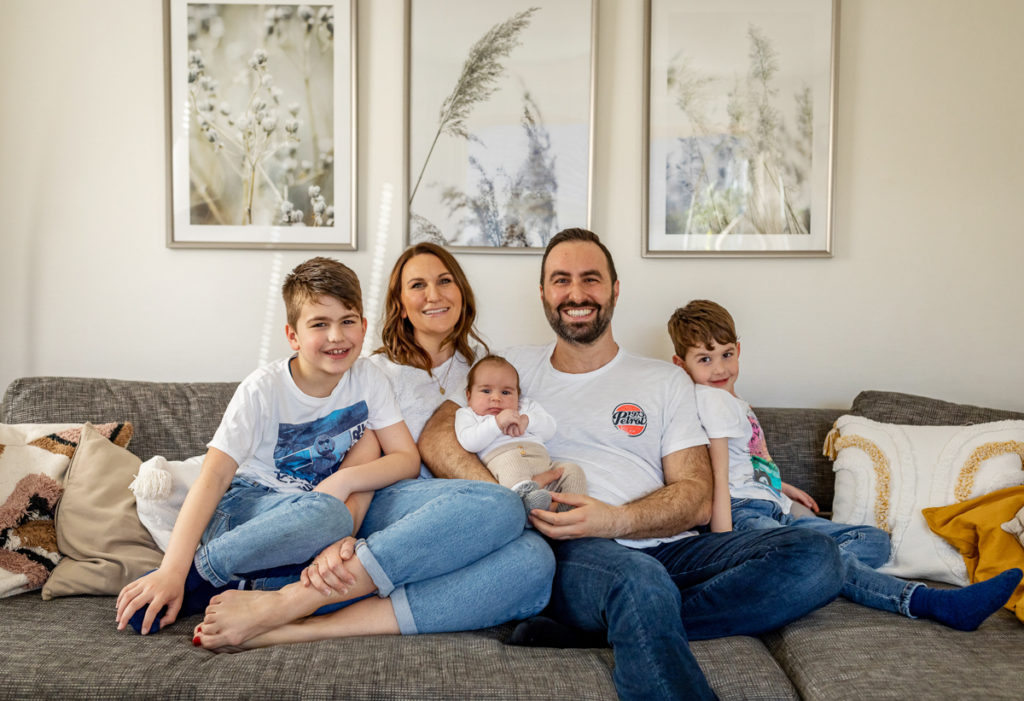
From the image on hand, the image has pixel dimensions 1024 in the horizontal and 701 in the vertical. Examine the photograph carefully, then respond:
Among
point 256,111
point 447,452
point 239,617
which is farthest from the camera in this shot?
point 256,111

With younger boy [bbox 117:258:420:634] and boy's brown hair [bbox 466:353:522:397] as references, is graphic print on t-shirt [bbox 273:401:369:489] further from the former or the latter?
boy's brown hair [bbox 466:353:522:397]

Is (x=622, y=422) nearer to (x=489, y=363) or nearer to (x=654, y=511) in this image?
(x=654, y=511)

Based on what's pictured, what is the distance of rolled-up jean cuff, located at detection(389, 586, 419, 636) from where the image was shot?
63.1 inches

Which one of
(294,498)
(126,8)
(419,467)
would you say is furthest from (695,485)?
(126,8)

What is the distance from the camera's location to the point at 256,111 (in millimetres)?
2586

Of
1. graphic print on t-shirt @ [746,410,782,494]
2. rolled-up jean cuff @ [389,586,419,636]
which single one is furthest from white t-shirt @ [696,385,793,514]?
rolled-up jean cuff @ [389,586,419,636]

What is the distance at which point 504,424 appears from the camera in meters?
1.97

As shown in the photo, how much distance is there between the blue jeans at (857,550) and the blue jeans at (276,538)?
107cm

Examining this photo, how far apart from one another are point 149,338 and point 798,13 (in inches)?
100

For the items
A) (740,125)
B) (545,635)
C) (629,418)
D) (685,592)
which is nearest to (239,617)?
(545,635)

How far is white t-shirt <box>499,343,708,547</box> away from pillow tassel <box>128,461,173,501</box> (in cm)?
98

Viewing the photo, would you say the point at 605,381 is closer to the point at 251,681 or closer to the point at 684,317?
the point at 684,317

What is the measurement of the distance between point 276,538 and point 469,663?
50cm

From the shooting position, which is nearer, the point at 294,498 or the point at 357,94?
the point at 294,498
